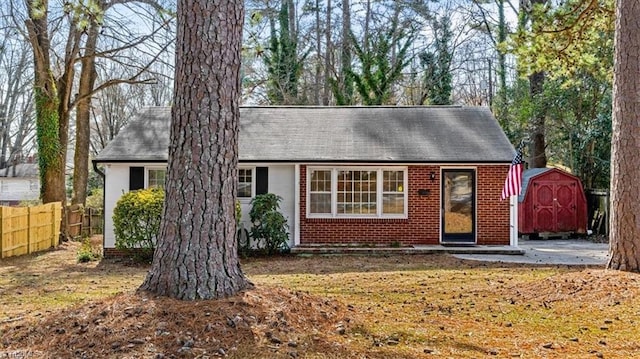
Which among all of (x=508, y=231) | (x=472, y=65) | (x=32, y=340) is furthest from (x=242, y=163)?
(x=472, y=65)

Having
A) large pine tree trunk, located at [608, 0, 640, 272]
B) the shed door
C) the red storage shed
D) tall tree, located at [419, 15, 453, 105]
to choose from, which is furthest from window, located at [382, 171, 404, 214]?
tall tree, located at [419, 15, 453, 105]

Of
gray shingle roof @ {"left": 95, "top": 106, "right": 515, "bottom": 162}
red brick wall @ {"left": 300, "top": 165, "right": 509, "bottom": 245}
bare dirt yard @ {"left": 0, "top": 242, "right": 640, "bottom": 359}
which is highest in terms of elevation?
gray shingle roof @ {"left": 95, "top": 106, "right": 515, "bottom": 162}

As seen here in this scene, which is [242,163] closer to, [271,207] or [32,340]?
[271,207]

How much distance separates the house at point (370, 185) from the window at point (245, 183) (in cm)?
2

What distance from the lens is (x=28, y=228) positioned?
1299cm

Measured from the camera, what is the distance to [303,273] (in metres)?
9.25

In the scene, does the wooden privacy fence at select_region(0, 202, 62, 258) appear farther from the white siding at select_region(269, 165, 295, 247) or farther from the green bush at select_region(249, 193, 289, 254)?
the white siding at select_region(269, 165, 295, 247)

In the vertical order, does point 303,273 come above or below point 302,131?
below

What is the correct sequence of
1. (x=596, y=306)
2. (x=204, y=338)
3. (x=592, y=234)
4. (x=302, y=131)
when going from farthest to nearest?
(x=592, y=234), (x=302, y=131), (x=596, y=306), (x=204, y=338)

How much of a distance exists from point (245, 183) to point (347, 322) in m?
8.13

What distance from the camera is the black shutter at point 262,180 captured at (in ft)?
41.5

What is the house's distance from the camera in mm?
12492

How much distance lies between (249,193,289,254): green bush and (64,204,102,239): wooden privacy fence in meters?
6.70

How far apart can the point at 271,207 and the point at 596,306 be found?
7.61 m
